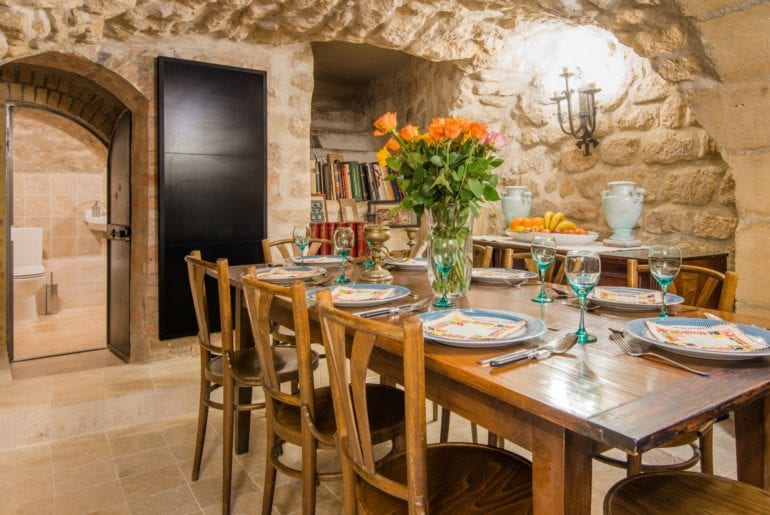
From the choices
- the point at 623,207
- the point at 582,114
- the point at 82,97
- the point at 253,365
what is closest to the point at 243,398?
the point at 253,365

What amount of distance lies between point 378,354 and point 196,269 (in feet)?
2.92

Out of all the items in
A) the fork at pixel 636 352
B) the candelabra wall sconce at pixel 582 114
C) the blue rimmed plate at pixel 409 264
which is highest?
the candelabra wall sconce at pixel 582 114

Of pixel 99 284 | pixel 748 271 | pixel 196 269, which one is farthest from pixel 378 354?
pixel 99 284

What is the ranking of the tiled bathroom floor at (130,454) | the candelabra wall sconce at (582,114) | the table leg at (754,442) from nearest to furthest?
the table leg at (754,442)
the tiled bathroom floor at (130,454)
the candelabra wall sconce at (582,114)

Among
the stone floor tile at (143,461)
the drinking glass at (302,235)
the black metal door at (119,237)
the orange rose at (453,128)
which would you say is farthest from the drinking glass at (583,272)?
the black metal door at (119,237)

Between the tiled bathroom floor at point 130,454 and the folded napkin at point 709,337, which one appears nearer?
the folded napkin at point 709,337

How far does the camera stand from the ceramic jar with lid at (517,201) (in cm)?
358

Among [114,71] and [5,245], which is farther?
[5,245]

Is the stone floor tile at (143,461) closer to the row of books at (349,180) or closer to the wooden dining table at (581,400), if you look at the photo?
the wooden dining table at (581,400)

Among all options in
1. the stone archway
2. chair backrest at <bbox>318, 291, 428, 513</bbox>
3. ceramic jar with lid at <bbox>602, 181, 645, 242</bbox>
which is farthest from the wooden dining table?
the stone archway

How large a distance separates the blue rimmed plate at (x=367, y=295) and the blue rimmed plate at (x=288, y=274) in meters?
0.18

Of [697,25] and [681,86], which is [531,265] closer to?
[681,86]

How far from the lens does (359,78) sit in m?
4.96

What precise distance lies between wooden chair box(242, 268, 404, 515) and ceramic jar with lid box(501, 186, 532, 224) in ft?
7.38
